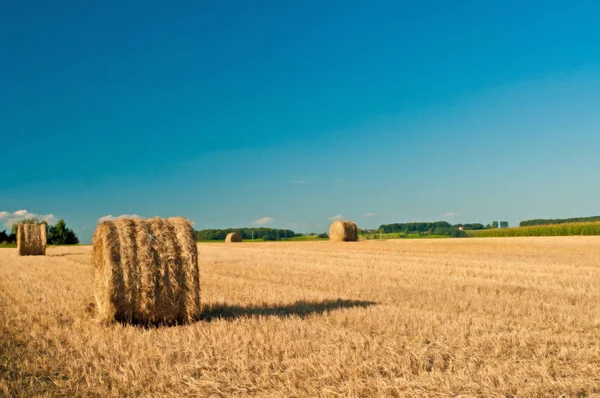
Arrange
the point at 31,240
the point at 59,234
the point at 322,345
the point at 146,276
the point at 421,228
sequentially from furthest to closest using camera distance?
the point at 421,228 → the point at 59,234 → the point at 31,240 → the point at 146,276 → the point at 322,345

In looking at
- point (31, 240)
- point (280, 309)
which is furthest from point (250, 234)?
point (280, 309)

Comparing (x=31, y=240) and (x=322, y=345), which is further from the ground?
(x=31, y=240)

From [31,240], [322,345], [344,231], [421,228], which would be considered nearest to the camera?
[322,345]

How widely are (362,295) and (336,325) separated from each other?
2.91 meters

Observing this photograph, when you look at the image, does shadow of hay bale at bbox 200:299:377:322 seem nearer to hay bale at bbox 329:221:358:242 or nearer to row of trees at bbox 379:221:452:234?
hay bale at bbox 329:221:358:242

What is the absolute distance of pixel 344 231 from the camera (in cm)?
3356

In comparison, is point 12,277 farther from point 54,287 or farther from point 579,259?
point 579,259

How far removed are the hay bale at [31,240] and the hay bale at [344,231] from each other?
1742cm

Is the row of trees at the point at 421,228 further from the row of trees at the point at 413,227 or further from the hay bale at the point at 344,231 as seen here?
the hay bale at the point at 344,231

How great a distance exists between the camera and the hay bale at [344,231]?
33.6 meters

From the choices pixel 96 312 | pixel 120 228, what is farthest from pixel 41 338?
pixel 120 228

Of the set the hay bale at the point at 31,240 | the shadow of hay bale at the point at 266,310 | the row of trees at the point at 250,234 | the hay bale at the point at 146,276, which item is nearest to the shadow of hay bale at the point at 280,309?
the shadow of hay bale at the point at 266,310

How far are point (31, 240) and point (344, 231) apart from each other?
18085 millimetres

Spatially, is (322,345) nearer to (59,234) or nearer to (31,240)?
(31,240)
